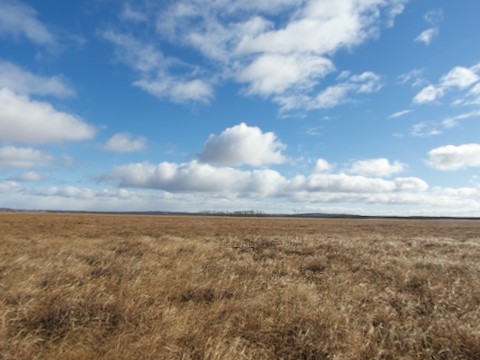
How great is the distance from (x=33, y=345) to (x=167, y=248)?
10488mm

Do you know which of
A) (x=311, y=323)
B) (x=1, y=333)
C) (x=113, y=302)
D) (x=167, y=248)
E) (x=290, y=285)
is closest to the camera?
(x=1, y=333)

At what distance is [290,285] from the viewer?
30.4ft

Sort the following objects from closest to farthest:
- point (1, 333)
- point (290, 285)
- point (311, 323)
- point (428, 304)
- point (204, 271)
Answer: point (1, 333)
point (311, 323)
point (428, 304)
point (290, 285)
point (204, 271)

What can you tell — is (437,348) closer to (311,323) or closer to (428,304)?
(311,323)

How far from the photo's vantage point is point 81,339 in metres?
5.48

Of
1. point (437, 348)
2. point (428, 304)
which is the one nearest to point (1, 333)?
point (437, 348)

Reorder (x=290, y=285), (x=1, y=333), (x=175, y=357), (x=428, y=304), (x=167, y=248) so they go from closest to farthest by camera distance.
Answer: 1. (x=175, y=357)
2. (x=1, y=333)
3. (x=428, y=304)
4. (x=290, y=285)
5. (x=167, y=248)

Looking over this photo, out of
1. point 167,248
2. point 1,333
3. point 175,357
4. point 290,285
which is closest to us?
point 175,357

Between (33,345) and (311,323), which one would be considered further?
(311,323)

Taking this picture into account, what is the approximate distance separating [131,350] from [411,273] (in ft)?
30.7

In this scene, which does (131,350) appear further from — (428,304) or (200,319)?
(428,304)

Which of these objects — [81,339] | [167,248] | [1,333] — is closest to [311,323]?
[81,339]

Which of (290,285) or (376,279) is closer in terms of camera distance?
(290,285)

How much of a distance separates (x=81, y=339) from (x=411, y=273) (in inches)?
385
